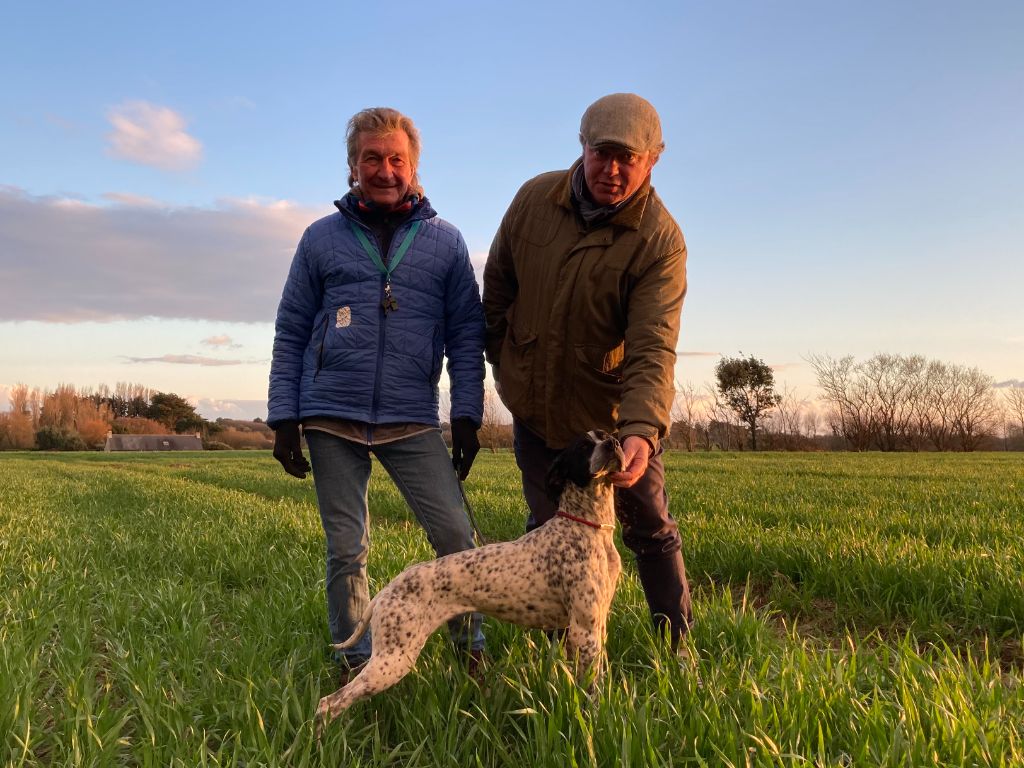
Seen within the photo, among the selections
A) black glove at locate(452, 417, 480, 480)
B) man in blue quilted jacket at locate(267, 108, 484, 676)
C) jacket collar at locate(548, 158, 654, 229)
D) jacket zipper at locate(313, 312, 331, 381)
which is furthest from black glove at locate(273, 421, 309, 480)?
jacket collar at locate(548, 158, 654, 229)

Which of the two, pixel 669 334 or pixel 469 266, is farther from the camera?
pixel 469 266

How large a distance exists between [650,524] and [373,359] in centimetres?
171

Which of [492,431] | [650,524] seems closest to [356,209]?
[650,524]

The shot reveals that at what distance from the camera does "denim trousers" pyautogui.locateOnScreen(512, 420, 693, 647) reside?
142 inches

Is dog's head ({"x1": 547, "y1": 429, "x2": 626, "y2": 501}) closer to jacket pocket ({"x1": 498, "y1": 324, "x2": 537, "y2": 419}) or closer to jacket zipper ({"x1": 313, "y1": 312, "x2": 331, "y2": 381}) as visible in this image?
jacket pocket ({"x1": 498, "y1": 324, "x2": 537, "y2": 419})

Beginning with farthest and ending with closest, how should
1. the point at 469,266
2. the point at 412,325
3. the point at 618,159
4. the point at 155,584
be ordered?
the point at 155,584, the point at 469,266, the point at 412,325, the point at 618,159

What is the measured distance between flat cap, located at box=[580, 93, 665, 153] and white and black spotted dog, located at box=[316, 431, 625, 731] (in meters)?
1.33

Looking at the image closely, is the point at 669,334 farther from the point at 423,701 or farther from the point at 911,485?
the point at 911,485

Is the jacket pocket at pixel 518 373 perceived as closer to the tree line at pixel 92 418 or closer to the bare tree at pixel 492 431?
the bare tree at pixel 492 431

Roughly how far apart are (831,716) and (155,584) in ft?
19.4

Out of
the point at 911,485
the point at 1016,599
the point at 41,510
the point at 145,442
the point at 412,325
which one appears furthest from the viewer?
the point at 145,442

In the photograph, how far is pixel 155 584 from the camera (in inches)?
250

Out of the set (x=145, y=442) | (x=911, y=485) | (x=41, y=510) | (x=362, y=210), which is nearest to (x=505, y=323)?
(x=362, y=210)

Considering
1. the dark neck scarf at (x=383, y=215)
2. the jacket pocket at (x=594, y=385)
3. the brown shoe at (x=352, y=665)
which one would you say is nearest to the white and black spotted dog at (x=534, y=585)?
the jacket pocket at (x=594, y=385)
